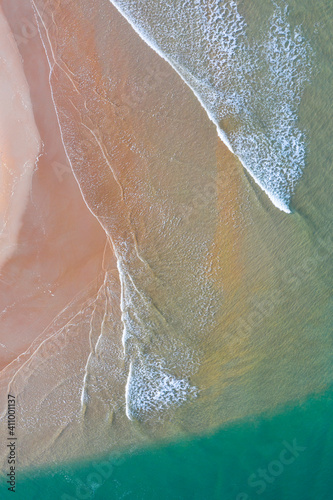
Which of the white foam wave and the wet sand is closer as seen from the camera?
the wet sand

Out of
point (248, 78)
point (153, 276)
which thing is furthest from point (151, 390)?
point (248, 78)

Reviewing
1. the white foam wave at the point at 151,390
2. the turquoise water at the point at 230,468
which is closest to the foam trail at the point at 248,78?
the white foam wave at the point at 151,390

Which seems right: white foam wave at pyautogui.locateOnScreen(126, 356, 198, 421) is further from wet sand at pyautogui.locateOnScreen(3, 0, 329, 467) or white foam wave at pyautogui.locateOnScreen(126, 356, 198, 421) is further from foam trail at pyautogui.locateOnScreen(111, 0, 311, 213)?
foam trail at pyautogui.locateOnScreen(111, 0, 311, 213)

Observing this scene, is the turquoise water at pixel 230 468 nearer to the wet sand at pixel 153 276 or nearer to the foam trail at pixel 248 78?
the wet sand at pixel 153 276

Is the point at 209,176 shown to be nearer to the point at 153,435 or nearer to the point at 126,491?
the point at 153,435

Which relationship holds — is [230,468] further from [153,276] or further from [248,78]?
[248,78]

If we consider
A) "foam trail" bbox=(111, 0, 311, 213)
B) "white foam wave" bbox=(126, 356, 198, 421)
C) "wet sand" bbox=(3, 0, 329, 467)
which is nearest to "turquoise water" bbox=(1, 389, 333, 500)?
"wet sand" bbox=(3, 0, 329, 467)
